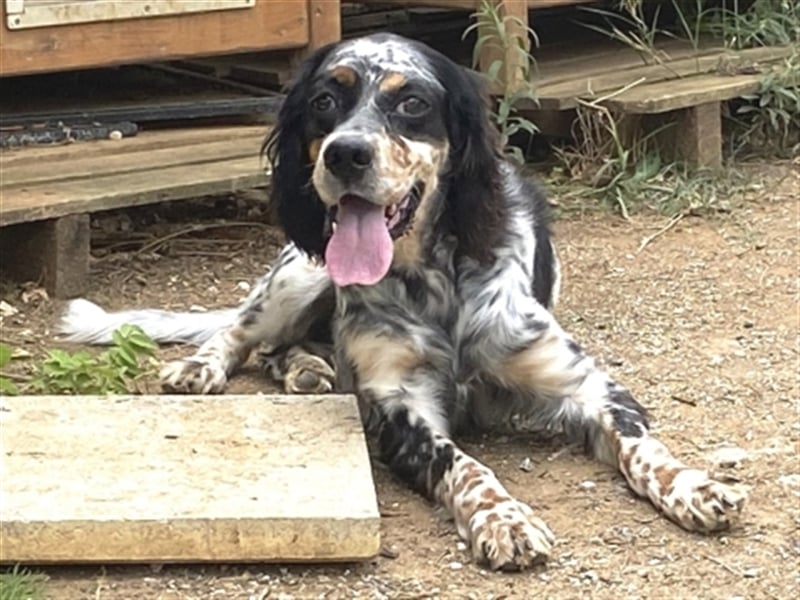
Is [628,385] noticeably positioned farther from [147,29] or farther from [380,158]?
[147,29]

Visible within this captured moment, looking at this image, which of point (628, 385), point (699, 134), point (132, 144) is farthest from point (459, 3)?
point (628, 385)

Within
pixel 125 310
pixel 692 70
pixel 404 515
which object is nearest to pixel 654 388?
pixel 404 515

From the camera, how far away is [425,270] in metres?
4.24

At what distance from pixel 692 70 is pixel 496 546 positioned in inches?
162

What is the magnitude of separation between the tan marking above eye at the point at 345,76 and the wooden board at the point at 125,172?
1489mm

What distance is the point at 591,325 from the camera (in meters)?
5.23

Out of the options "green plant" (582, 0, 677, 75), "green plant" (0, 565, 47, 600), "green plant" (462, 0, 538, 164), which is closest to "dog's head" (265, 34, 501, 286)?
"green plant" (0, 565, 47, 600)

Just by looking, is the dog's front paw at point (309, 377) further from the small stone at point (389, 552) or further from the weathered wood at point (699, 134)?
the weathered wood at point (699, 134)

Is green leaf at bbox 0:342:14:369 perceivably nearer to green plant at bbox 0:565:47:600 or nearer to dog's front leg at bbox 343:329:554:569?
dog's front leg at bbox 343:329:554:569

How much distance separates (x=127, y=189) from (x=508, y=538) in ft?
7.92

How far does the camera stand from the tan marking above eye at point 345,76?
4121 millimetres

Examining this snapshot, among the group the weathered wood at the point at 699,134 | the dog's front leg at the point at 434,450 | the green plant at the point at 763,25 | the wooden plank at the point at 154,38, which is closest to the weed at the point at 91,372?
the dog's front leg at the point at 434,450

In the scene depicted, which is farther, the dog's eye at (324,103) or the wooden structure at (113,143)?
the wooden structure at (113,143)

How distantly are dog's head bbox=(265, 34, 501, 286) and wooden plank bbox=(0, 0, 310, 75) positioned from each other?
5.69 ft
